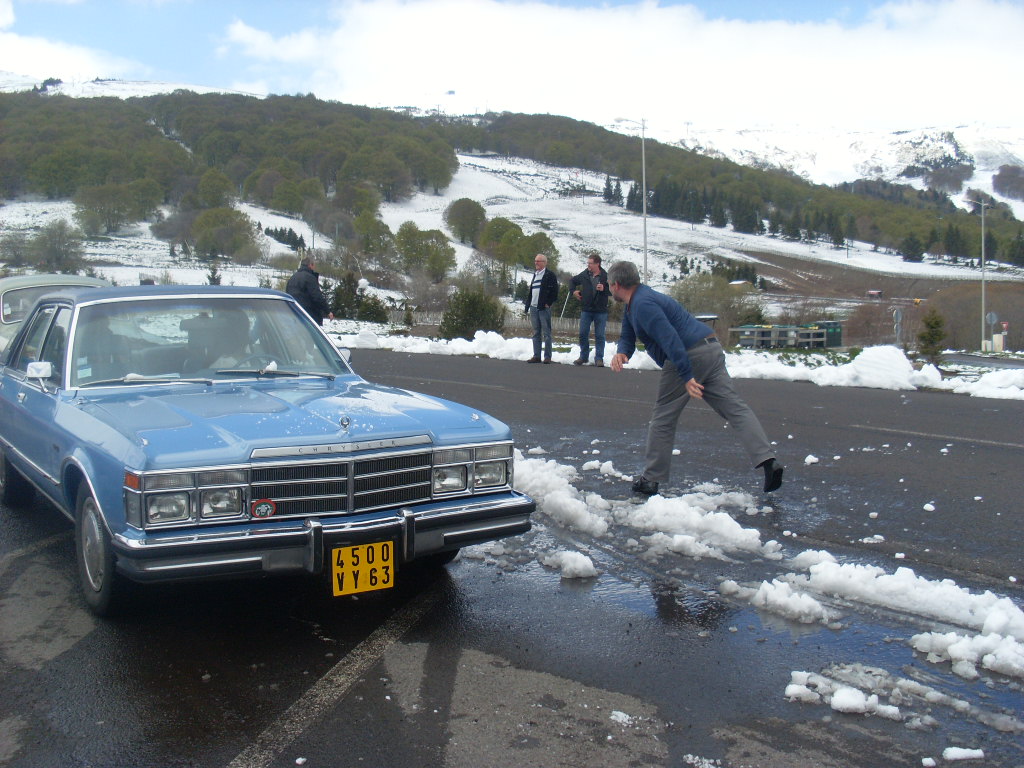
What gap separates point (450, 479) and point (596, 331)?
11519 millimetres

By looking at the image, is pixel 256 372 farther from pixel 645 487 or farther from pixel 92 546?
pixel 645 487

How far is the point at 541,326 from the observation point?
16469 millimetres

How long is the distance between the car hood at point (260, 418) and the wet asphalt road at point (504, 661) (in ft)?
2.92

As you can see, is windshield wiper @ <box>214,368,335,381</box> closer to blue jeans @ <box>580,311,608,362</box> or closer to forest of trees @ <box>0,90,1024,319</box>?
blue jeans @ <box>580,311,608,362</box>

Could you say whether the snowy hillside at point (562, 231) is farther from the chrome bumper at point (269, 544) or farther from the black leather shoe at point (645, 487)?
the chrome bumper at point (269, 544)

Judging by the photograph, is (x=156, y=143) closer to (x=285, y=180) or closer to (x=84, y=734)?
(x=285, y=180)

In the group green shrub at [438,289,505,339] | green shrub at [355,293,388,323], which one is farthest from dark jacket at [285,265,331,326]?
green shrub at [355,293,388,323]

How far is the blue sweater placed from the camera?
6484 millimetres

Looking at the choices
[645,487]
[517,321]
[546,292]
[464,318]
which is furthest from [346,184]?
[645,487]

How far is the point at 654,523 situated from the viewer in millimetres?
5895

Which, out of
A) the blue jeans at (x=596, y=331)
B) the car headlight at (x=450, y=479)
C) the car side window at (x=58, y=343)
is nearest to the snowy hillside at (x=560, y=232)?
the blue jeans at (x=596, y=331)

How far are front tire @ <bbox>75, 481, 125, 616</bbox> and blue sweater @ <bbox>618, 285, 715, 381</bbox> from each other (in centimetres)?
364

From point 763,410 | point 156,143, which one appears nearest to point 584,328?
point 763,410

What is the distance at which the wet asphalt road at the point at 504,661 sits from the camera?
318 centimetres
